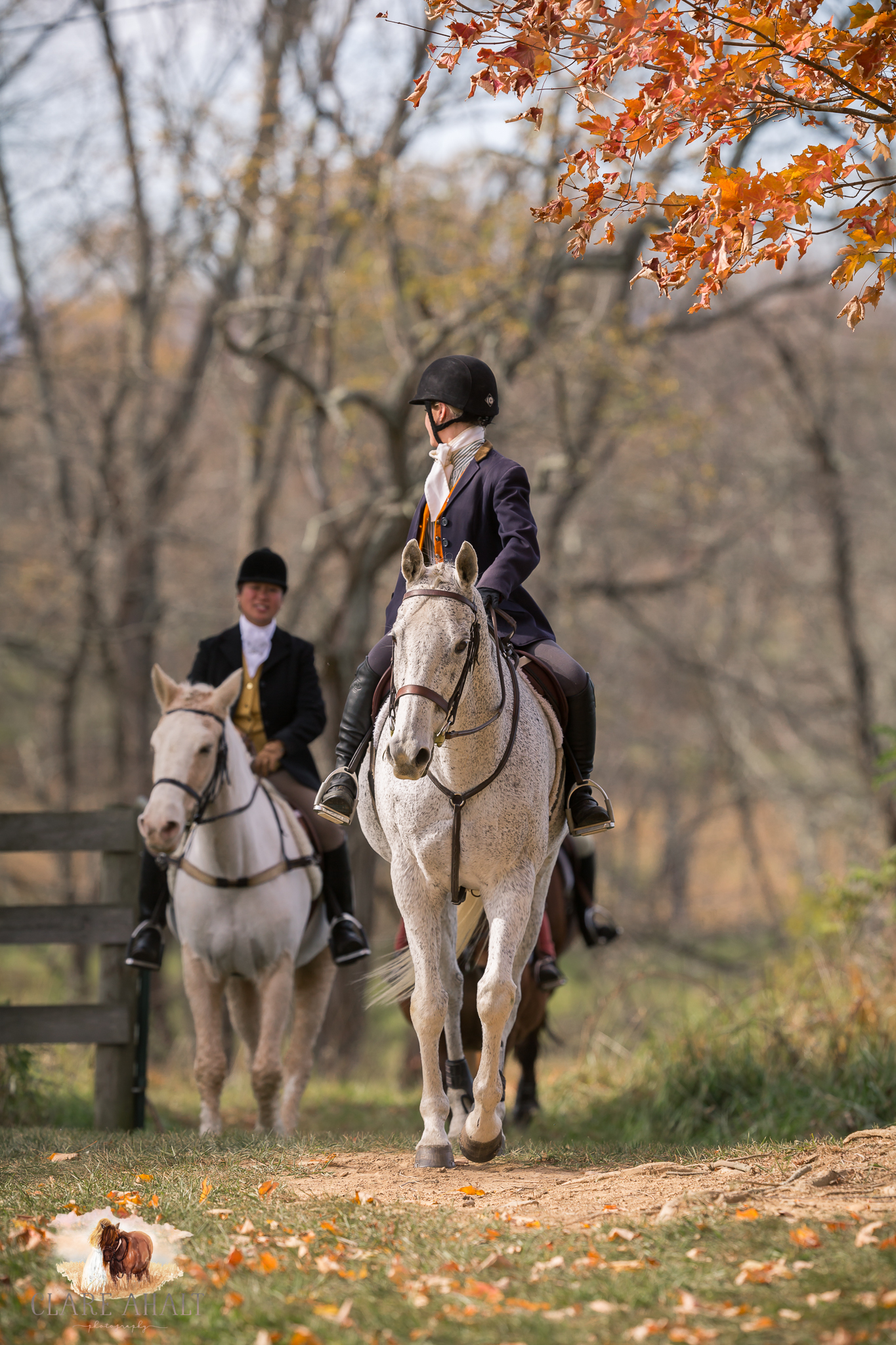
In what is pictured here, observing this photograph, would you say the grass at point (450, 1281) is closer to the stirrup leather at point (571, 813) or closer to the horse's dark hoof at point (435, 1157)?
the horse's dark hoof at point (435, 1157)

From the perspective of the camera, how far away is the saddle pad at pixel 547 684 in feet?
18.9

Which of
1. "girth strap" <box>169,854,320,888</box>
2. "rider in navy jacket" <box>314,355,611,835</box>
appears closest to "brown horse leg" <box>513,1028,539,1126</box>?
"girth strap" <box>169,854,320,888</box>

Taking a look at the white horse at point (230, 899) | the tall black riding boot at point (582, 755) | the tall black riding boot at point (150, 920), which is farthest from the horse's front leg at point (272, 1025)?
the tall black riding boot at point (582, 755)

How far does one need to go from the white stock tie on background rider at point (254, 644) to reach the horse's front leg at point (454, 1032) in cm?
247

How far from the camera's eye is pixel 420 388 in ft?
19.5

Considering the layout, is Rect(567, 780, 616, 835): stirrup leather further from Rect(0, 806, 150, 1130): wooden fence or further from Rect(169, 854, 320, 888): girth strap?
Rect(0, 806, 150, 1130): wooden fence

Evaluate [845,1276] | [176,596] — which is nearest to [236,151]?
[176,596]

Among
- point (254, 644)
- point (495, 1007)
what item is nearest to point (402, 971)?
point (495, 1007)

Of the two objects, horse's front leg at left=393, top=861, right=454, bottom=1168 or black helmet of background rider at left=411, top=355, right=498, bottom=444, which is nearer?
horse's front leg at left=393, top=861, right=454, bottom=1168

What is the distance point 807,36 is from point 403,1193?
459 centimetres

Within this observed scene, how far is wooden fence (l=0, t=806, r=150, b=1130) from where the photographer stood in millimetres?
7387

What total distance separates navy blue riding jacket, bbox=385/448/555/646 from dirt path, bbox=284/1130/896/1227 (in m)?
2.28

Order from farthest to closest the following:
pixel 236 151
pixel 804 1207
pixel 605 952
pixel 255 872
Answer: 1. pixel 605 952
2. pixel 236 151
3. pixel 255 872
4. pixel 804 1207

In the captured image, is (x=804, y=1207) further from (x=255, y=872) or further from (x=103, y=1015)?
(x=103, y=1015)
